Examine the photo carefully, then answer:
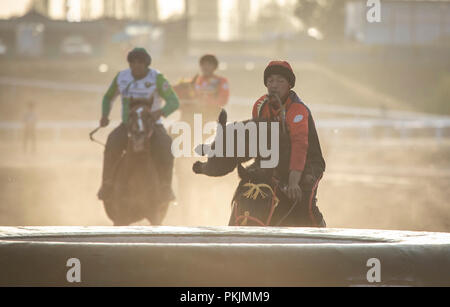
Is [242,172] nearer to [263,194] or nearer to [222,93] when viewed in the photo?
[263,194]

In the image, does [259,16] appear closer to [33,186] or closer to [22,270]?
[33,186]

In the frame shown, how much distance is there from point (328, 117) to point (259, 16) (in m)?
67.6

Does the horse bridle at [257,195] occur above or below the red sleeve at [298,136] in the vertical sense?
below

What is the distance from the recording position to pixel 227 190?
17344 mm

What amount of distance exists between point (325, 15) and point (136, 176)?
79968mm

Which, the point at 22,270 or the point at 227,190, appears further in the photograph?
the point at 227,190

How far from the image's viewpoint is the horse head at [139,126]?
37.5ft

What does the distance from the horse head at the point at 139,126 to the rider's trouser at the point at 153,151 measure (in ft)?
0.30

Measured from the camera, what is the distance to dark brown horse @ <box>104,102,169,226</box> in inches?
451

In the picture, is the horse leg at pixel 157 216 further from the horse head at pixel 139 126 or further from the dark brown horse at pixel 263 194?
the dark brown horse at pixel 263 194
